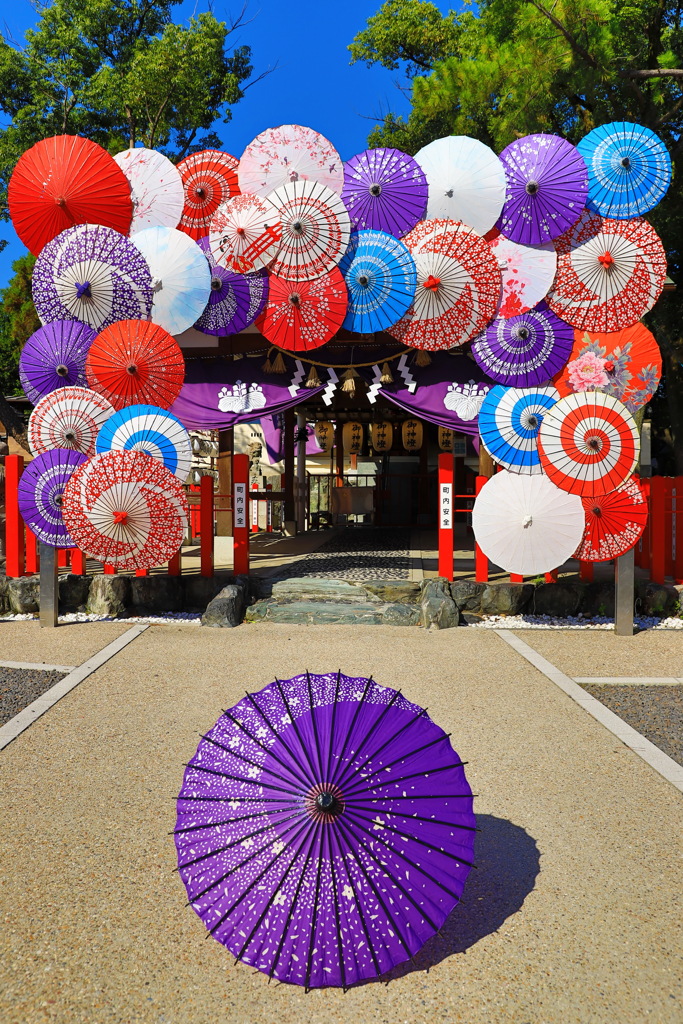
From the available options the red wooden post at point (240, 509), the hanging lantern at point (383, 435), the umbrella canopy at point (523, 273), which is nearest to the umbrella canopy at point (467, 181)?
the umbrella canopy at point (523, 273)

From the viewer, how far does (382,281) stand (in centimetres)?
834

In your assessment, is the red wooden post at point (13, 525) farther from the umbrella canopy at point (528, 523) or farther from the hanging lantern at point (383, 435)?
the hanging lantern at point (383, 435)

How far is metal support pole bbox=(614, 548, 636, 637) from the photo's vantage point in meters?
7.83

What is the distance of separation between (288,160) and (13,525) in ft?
17.3

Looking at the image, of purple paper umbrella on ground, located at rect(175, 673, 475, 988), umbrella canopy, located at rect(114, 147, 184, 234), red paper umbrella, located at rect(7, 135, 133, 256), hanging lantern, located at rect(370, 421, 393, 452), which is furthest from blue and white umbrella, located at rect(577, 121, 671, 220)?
hanging lantern, located at rect(370, 421, 393, 452)

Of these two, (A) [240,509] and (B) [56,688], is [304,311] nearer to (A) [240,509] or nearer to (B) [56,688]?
(A) [240,509]

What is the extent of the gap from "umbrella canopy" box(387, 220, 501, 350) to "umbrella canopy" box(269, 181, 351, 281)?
2.70 ft

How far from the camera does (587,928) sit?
104 inches

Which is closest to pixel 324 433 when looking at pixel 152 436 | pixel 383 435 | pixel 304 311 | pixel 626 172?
pixel 383 435

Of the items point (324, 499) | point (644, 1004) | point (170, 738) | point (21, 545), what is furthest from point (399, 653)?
point (324, 499)

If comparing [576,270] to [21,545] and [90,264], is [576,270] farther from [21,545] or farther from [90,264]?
[21,545]

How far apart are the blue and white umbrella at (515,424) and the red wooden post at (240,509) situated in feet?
9.35

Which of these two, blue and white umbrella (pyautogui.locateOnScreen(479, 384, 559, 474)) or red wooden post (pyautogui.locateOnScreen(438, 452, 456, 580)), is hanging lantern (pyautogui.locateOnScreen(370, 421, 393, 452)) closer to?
red wooden post (pyautogui.locateOnScreen(438, 452, 456, 580))

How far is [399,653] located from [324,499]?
55.7 ft
